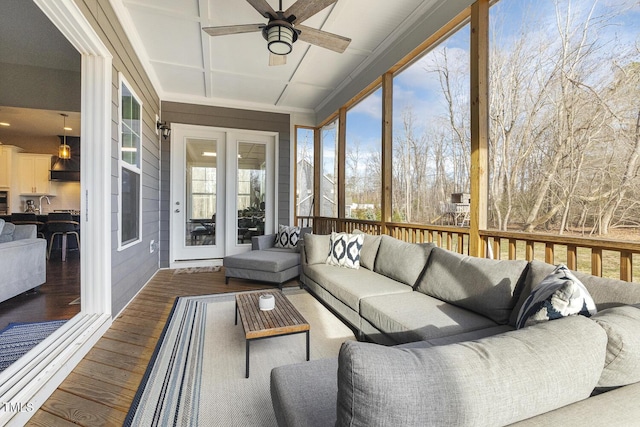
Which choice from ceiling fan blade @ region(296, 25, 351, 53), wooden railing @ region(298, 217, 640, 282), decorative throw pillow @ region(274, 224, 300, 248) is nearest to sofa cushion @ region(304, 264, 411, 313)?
wooden railing @ region(298, 217, 640, 282)

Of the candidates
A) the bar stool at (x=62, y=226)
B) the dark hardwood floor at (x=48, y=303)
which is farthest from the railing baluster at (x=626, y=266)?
the bar stool at (x=62, y=226)

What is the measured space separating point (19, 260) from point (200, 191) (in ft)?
8.51

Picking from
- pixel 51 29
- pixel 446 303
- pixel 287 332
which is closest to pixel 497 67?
pixel 446 303

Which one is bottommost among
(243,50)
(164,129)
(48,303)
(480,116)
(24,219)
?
(48,303)

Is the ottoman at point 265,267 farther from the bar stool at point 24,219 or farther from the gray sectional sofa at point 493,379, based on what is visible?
the bar stool at point 24,219

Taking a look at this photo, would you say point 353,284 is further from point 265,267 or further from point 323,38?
point 323,38

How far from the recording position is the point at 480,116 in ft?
7.84

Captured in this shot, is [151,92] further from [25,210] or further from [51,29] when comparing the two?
[25,210]

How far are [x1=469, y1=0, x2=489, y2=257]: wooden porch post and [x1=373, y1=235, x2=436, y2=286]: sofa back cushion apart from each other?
0.43m

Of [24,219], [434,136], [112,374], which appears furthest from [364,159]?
[24,219]

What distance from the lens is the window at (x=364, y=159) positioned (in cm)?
411

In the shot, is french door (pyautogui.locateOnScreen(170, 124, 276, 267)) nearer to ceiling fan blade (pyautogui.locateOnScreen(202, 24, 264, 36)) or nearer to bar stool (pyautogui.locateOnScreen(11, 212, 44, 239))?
bar stool (pyautogui.locateOnScreen(11, 212, 44, 239))

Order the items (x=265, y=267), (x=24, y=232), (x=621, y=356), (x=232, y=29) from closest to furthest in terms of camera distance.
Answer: (x=621, y=356) → (x=232, y=29) → (x=24, y=232) → (x=265, y=267)

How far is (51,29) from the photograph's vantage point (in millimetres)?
2895
